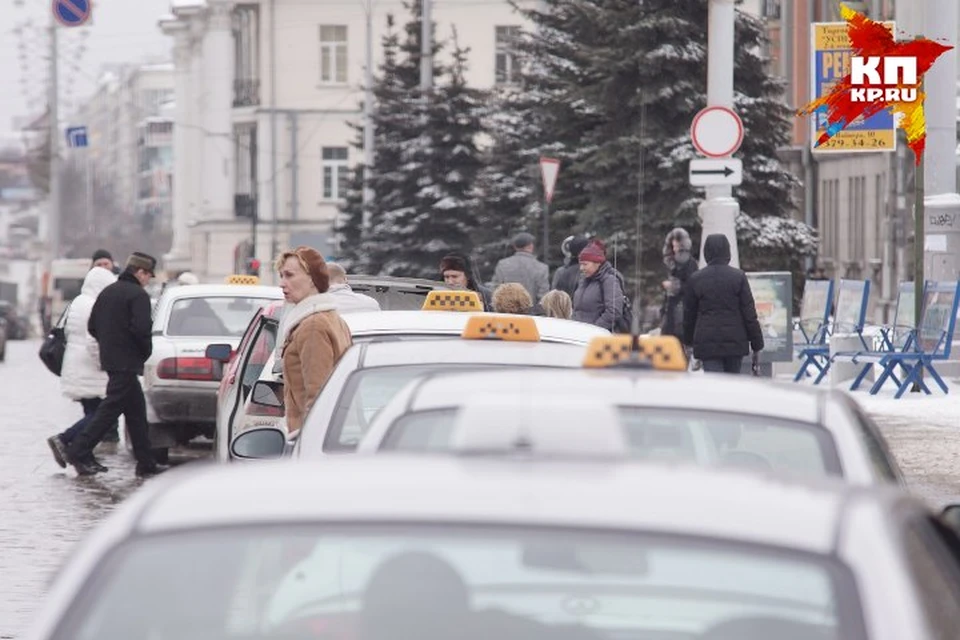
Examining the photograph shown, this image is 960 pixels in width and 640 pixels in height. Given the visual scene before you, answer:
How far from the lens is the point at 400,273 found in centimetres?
5416

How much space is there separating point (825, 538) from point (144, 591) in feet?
3.05

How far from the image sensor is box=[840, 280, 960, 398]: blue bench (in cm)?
2352

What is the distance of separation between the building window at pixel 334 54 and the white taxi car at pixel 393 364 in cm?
8322

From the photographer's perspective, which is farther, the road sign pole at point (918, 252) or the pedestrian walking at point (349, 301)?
the road sign pole at point (918, 252)

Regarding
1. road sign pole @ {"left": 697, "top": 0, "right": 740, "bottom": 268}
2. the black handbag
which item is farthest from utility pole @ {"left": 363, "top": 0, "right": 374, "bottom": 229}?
the black handbag

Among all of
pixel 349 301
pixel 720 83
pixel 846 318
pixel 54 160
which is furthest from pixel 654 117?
pixel 54 160

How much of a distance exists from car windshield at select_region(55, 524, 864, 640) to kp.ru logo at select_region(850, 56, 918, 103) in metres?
20.8

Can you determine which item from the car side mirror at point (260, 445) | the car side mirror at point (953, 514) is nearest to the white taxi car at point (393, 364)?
the car side mirror at point (260, 445)

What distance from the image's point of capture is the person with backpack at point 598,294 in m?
18.6

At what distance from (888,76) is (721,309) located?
7498 millimetres

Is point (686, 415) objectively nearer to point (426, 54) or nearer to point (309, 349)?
point (309, 349)

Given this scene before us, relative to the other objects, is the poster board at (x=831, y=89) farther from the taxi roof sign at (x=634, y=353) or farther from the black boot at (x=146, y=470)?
the taxi roof sign at (x=634, y=353)

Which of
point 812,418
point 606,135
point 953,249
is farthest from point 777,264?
point 812,418

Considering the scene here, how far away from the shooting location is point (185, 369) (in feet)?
62.6
